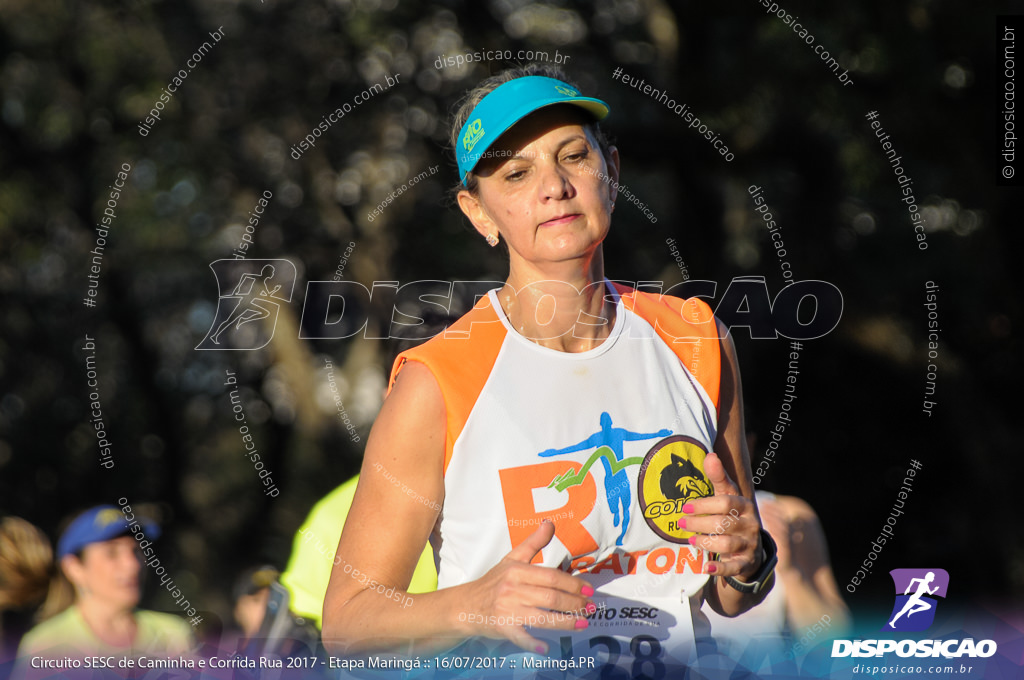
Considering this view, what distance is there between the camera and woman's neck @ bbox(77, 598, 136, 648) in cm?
367

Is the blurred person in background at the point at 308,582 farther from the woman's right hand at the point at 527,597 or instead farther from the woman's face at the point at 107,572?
the woman's right hand at the point at 527,597

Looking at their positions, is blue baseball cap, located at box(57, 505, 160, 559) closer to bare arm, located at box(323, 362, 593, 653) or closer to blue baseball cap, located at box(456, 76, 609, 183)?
bare arm, located at box(323, 362, 593, 653)

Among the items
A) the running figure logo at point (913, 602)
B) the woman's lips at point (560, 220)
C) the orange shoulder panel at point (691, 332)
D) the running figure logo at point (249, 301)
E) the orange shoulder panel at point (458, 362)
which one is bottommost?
the running figure logo at point (913, 602)

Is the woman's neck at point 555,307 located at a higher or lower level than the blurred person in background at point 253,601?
higher

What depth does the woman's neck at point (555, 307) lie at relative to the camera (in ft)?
6.30

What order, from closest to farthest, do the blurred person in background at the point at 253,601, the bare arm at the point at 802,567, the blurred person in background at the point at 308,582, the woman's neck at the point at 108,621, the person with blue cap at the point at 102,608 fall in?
the blurred person in background at the point at 308,582 → the bare arm at the point at 802,567 → the person with blue cap at the point at 102,608 → the woman's neck at the point at 108,621 → the blurred person in background at the point at 253,601

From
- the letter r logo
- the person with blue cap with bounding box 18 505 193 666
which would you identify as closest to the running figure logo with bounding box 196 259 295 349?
the person with blue cap with bounding box 18 505 193 666

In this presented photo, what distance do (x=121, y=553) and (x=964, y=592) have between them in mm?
5922

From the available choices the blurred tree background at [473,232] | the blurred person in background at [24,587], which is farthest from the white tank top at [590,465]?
the blurred tree background at [473,232]

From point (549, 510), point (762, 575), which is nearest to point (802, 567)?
point (762, 575)

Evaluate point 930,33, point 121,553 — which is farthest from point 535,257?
point 930,33

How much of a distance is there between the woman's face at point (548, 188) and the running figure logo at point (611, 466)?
388 millimetres

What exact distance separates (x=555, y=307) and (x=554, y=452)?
0.32 meters

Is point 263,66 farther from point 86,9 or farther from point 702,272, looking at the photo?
point 702,272
